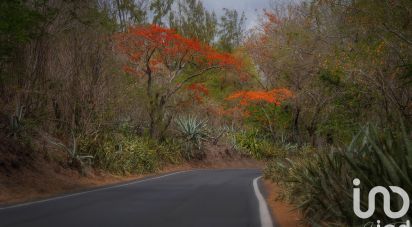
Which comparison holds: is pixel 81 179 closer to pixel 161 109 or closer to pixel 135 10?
pixel 161 109

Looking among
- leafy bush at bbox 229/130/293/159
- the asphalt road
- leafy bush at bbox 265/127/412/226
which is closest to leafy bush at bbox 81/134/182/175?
the asphalt road

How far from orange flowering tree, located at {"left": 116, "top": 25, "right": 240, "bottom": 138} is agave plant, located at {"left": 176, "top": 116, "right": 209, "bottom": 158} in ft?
5.29

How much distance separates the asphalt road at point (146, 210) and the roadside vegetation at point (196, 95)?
1181 mm

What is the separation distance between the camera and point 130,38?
3012cm

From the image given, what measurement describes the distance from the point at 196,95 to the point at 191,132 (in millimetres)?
2686

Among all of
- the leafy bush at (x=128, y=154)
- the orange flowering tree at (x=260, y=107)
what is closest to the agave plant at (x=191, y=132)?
the leafy bush at (x=128, y=154)

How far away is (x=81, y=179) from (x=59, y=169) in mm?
909

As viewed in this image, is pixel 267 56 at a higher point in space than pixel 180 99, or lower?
higher

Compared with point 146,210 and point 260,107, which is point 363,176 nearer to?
point 146,210

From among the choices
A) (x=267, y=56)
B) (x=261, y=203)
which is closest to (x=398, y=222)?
(x=261, y=203)

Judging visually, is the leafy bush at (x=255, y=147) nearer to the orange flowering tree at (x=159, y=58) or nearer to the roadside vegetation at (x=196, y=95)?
the roadside vegetation at (x=196, y=95)

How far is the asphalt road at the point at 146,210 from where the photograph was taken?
376 inches

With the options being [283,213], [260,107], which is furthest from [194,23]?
[283,213]

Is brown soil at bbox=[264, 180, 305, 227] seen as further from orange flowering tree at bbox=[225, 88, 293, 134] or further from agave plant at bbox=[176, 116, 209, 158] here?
orange flowering tree at bbox=[225, 88, 293, 134]
